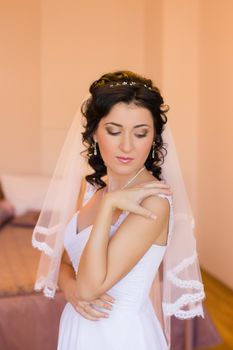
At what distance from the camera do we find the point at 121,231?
110 centimetres

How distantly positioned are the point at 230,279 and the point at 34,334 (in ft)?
6.69

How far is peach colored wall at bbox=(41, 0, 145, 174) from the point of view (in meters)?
4.52

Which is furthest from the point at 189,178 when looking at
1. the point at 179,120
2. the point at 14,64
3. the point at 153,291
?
the point at 153,291

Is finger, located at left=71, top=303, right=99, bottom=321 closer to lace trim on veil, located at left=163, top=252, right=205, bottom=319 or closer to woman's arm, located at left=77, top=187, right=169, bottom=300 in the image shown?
woman's arm, located at left=77, top=187, right=169, bottom=300

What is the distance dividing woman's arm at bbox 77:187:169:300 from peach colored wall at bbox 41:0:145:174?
3631mm

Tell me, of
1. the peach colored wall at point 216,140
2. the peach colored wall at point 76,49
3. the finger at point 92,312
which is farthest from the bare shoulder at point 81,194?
the peach colored wall at point 76,49

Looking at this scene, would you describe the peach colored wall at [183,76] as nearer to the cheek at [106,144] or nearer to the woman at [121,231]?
the woman at [121,231]

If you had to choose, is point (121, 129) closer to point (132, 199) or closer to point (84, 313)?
point (132, 199)

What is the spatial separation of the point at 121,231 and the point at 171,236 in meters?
0.32

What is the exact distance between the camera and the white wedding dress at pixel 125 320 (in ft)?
4.01

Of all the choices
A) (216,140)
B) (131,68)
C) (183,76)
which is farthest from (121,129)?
(131,68)

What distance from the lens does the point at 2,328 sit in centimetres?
232

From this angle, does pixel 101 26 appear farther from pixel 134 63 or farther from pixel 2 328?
pixel 2 328

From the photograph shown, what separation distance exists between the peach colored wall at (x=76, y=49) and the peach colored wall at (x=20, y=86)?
9 cm
